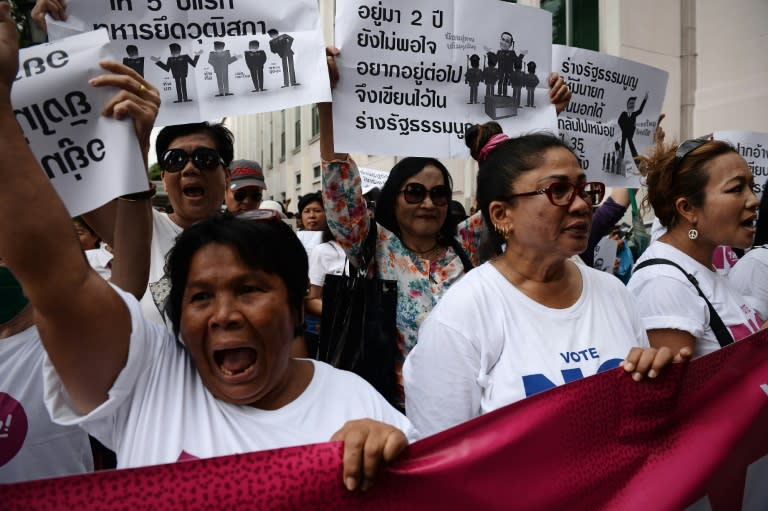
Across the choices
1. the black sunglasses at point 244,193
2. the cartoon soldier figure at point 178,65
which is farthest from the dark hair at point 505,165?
the black sunglasses at point 244,193

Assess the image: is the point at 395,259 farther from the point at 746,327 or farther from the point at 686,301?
the point at 746,327

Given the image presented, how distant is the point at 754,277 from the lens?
3518mm

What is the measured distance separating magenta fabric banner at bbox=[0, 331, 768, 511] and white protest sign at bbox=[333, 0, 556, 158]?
1501mm

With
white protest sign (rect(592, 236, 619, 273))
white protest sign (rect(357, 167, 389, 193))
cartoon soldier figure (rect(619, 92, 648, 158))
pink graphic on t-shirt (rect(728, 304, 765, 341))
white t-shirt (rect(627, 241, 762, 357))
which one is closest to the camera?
white t-shirt (rect(627, 241, 762, 357))

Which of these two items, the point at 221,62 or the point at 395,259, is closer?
the point at 221,62

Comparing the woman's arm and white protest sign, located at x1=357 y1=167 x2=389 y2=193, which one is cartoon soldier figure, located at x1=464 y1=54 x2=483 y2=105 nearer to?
the woman's arm

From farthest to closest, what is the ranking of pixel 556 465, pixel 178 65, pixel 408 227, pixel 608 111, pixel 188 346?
pixel 608 111 < pixel 408 227 < pixel 178 65 < pixel 556 465 < pixel 188 346

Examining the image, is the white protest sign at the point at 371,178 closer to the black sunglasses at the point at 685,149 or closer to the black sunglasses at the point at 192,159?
the black sunglasses at the point at 192,159

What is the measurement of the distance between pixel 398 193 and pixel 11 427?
72.6 inches

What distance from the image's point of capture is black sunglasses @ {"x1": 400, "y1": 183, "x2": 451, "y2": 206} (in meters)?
3.08

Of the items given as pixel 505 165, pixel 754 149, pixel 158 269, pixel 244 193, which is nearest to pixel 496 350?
pixel 505 165

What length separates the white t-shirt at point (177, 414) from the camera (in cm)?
141

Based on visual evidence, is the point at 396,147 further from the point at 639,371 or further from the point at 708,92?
the point at 708,92

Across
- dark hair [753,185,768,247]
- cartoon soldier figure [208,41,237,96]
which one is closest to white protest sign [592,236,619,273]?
dark hair [753,185,768,247]
